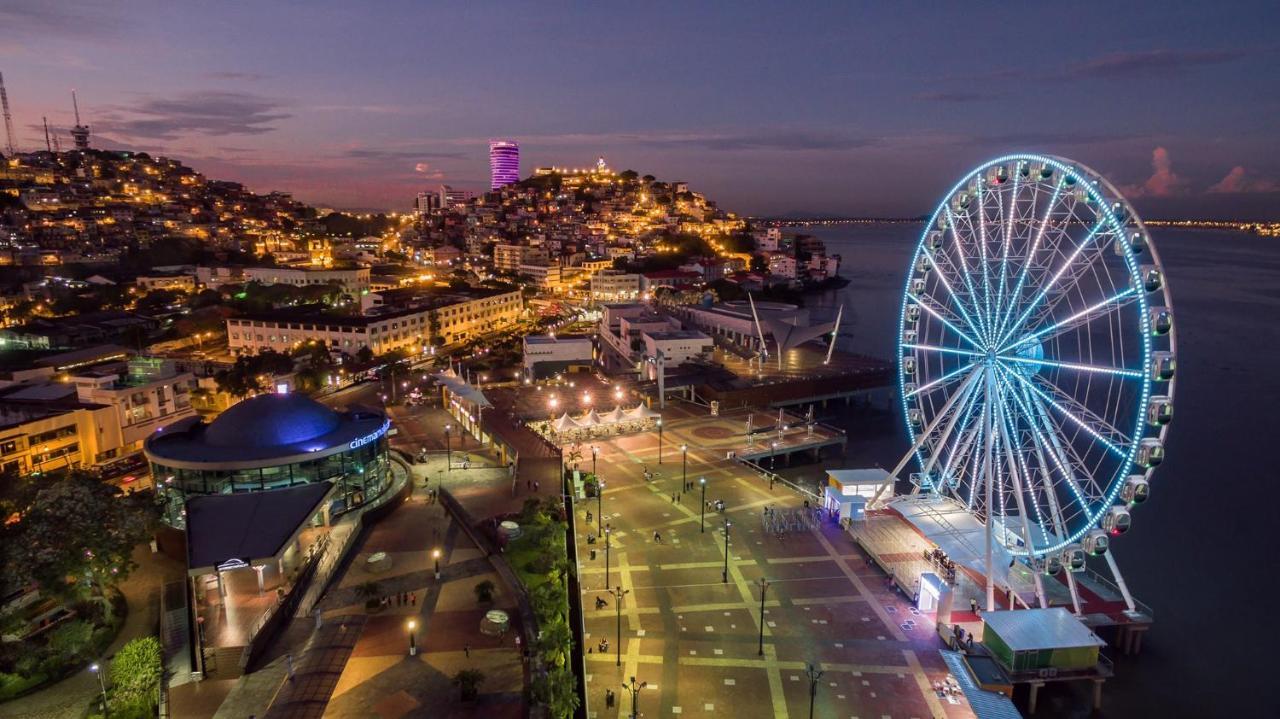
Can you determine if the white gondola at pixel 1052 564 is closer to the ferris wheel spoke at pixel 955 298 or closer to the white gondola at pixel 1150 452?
the white gondola at pixel 1150 452

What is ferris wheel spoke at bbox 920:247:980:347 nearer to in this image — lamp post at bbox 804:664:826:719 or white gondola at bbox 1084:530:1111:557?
white gondola at bbox 1084:530:1111:557

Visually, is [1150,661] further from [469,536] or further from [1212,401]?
[1212,401]

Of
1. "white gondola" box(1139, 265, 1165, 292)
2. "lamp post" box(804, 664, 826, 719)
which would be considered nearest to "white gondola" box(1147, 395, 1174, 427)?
"white gondola" box(1139, 265, 1165, 292)

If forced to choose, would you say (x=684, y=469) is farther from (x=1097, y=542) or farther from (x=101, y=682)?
(x=101, y=682)

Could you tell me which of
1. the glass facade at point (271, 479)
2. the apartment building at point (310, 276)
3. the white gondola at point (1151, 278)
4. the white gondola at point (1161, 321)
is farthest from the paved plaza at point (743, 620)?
the apartment building at point (310, 276)

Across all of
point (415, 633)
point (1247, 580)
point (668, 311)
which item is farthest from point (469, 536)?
point (668, 311)
